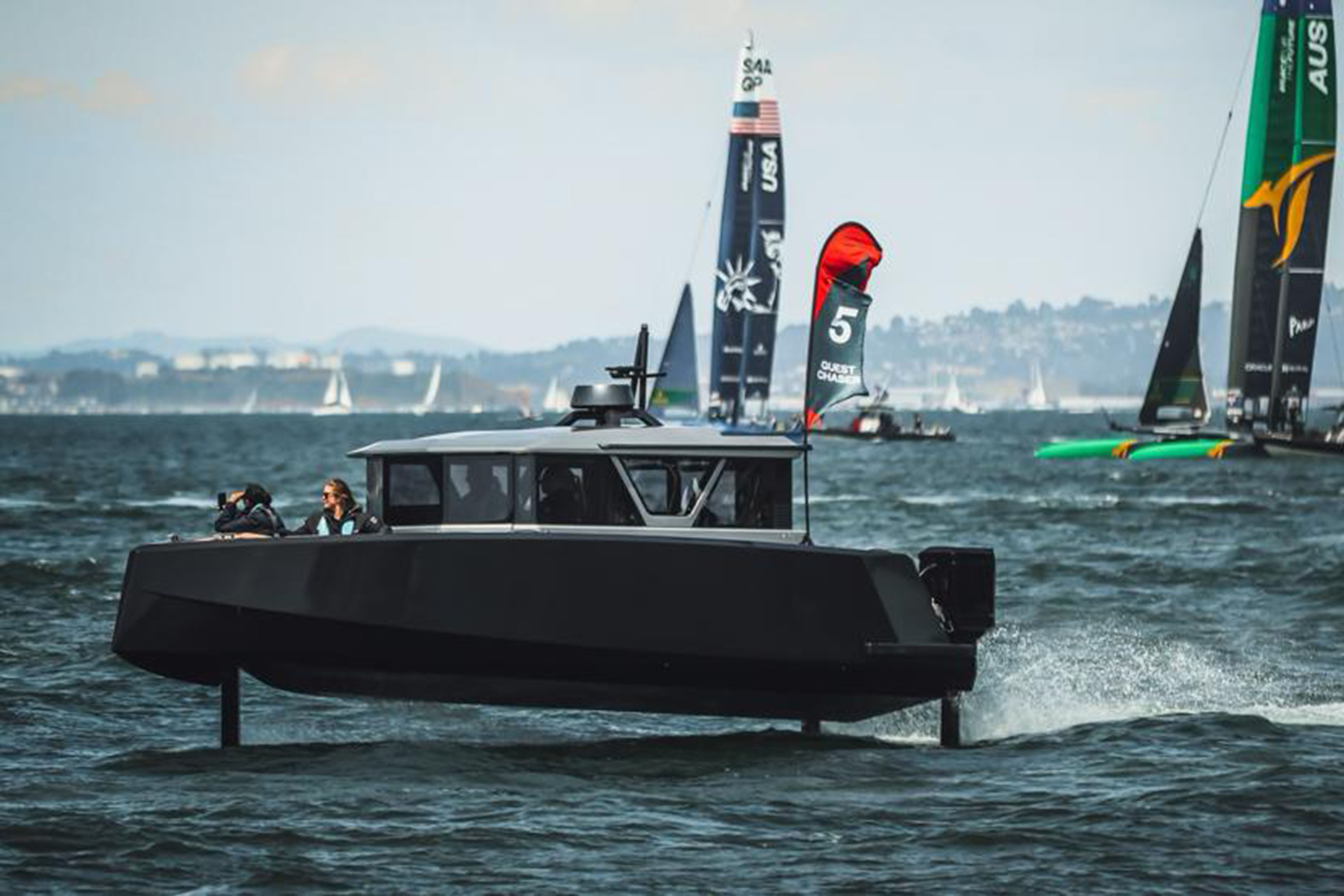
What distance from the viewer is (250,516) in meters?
18.0

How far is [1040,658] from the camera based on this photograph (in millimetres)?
25219

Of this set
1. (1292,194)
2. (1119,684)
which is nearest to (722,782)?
(1119,684)

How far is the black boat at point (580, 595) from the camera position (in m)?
16.6

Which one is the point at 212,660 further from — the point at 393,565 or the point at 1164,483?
the point at 1164,483

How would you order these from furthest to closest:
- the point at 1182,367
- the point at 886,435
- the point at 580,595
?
the point at 886,435 → the point at 1182,367 → the point at 580,595

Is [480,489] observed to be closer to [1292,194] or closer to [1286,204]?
[1286,204]

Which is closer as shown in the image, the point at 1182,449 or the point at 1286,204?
the point at 1182,449

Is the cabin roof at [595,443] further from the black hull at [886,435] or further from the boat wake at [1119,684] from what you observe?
the black hull at [886,435]

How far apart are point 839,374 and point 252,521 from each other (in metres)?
5.03

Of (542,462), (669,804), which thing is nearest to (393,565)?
(542,462)

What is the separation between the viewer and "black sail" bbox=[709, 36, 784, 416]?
95375mm

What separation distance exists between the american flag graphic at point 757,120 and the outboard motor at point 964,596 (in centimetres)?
7938

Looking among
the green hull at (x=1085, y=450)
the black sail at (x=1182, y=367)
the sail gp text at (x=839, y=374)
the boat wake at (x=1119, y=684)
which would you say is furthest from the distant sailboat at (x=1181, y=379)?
the sail gp text at (x=839, y=374)

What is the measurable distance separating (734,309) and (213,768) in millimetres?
81042
